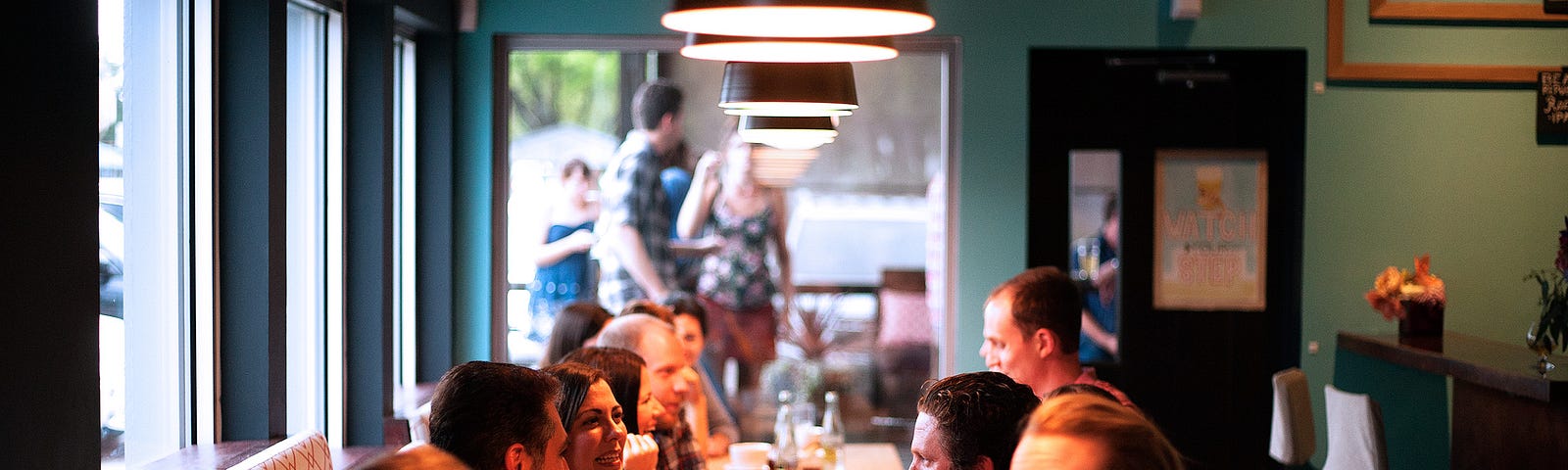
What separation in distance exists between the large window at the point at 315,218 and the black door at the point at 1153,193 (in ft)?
8.75

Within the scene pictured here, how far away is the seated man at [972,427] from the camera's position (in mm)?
2188

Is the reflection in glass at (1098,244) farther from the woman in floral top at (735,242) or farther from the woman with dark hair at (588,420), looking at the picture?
the woman with dark hair at (588,420)

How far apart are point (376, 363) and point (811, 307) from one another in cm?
203

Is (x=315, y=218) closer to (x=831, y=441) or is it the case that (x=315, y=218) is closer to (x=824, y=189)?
(x=831, y=441)

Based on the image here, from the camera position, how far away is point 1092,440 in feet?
5.29

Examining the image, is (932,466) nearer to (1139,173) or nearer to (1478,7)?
(1139,173)

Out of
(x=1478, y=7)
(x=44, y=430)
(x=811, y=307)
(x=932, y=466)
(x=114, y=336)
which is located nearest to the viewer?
(x=932, y=466)

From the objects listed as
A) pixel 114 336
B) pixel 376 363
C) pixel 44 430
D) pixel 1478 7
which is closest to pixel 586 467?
pixel 44 430

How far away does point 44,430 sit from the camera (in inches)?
99.4

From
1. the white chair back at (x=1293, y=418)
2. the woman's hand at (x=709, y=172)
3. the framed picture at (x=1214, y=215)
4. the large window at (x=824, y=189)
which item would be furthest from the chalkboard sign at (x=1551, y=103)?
the woman's hand at (x=709, y=172)

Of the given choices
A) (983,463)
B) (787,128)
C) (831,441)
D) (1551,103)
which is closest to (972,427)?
(983,463)

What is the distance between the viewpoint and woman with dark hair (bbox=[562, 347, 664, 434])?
307cm

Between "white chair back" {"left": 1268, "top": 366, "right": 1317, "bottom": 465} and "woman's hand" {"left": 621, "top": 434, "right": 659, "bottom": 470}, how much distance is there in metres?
2.39

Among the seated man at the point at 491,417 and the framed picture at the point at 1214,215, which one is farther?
the framed picture at the point at 1214,215
